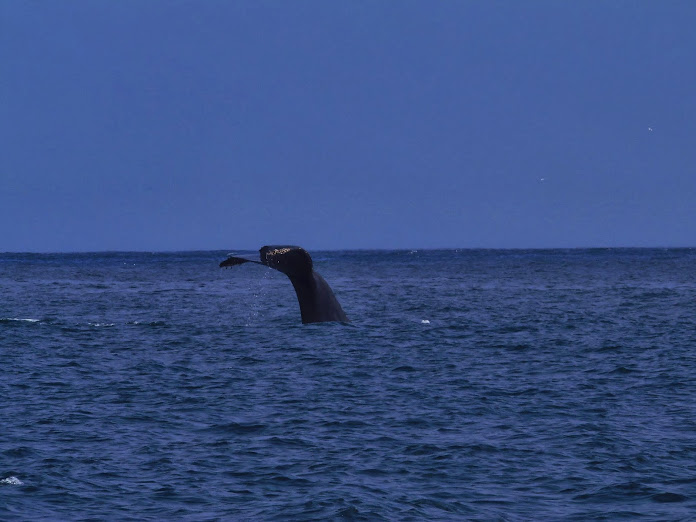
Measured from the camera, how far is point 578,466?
14.0 m

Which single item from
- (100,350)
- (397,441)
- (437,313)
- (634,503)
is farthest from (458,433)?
(437,313)

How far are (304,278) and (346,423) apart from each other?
37.6 ft

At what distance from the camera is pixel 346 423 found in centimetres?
1703

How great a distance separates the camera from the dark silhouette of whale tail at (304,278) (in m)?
26.2

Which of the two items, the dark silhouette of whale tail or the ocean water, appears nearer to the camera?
the ocean water

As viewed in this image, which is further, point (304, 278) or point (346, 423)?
point (304, 278)

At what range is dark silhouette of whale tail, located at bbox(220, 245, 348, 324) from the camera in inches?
1031

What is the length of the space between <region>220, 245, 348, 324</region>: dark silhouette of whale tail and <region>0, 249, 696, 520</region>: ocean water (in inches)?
35.0

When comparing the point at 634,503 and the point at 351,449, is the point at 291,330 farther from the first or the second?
the point at 634,503

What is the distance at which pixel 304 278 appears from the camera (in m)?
28.2

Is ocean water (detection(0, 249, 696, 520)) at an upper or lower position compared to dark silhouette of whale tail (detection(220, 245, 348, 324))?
lower

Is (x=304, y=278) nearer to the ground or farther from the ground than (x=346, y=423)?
farther from the ground

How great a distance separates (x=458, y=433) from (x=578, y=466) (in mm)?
2615

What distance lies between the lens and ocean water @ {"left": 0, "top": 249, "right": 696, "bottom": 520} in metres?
12.4
